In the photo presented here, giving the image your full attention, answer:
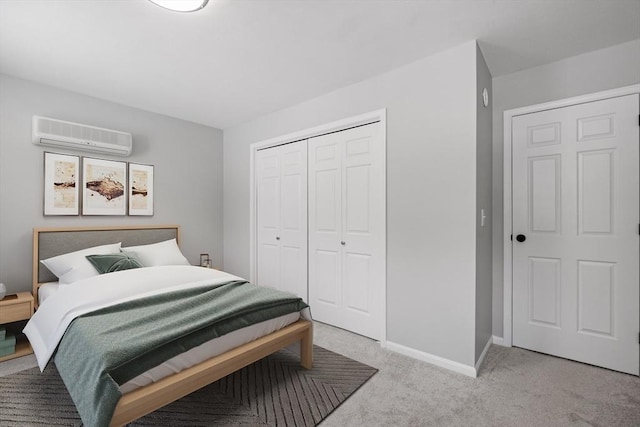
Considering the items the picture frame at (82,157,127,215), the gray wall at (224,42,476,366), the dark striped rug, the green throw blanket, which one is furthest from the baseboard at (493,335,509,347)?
the picture frame at (82,157,127,215)

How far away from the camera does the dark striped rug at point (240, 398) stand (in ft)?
5.76

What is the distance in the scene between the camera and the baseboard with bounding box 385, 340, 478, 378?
226 cm

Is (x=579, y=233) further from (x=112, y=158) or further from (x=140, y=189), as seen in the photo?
(x=112, y=158)

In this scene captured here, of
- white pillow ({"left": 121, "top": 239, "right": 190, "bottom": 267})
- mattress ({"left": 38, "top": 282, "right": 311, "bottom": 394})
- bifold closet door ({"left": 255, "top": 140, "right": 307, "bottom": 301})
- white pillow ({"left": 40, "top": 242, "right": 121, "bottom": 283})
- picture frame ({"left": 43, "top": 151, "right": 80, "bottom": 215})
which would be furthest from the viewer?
bifold closet door ({"left": 255, "top": 140, "right": 307, "bottom": 301})

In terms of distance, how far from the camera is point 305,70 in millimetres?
2770

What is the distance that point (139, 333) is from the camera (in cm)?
163

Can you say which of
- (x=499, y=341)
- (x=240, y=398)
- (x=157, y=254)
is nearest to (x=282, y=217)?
(x=157, y=254)

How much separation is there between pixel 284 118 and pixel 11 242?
305cm

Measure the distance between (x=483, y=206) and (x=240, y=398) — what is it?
238 cm

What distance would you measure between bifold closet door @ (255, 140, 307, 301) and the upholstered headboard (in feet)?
4.35

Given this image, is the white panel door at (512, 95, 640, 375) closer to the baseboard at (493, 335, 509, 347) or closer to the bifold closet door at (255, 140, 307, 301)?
the baseboard at (493, 335, 509, 347)

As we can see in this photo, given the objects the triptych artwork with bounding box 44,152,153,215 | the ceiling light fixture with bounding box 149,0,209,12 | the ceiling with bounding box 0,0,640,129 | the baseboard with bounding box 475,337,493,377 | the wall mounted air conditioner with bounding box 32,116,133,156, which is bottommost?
the baseboard with bounding box 475,337,493,377

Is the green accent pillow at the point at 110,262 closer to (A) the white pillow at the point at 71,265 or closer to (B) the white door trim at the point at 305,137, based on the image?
(A) the white pillow at the point at 71,265

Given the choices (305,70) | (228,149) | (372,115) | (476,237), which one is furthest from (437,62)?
(228,149)
